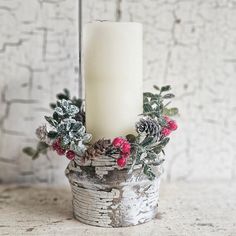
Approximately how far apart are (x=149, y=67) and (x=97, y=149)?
26 centimetres

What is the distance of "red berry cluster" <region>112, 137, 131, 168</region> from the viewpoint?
1.79 ft

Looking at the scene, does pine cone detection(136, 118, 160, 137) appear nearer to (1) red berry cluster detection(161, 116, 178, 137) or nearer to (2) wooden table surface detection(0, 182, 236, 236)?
(1) red berry cluster detection(161, 116, 178, 137)

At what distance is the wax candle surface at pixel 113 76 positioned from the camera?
22.5 inches

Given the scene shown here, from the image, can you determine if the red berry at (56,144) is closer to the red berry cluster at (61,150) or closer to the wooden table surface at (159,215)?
the red berry cluster at (61,150)

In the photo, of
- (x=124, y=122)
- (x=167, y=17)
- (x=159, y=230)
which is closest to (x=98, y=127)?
(x=124, y=122)

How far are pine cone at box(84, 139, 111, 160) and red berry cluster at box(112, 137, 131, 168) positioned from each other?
1 centimetres

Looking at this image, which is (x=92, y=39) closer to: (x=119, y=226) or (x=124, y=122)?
(x=124, y=122)

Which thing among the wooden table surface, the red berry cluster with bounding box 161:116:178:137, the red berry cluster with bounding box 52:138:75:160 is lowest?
the wooden table surface

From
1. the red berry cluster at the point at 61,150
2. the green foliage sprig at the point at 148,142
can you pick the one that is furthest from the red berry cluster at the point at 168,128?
the red berry cluster at the point at 61,150

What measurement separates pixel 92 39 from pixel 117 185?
192 millimetres

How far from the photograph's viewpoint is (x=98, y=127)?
59 cm

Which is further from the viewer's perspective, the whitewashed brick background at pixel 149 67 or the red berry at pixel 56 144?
the whitewashed brick background at pixel 149 67

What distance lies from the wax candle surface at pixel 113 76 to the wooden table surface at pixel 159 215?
0.13 metres

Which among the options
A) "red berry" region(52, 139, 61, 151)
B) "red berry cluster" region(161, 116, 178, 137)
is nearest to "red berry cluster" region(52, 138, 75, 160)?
"red berry" region(52, 139, 61, 151)
